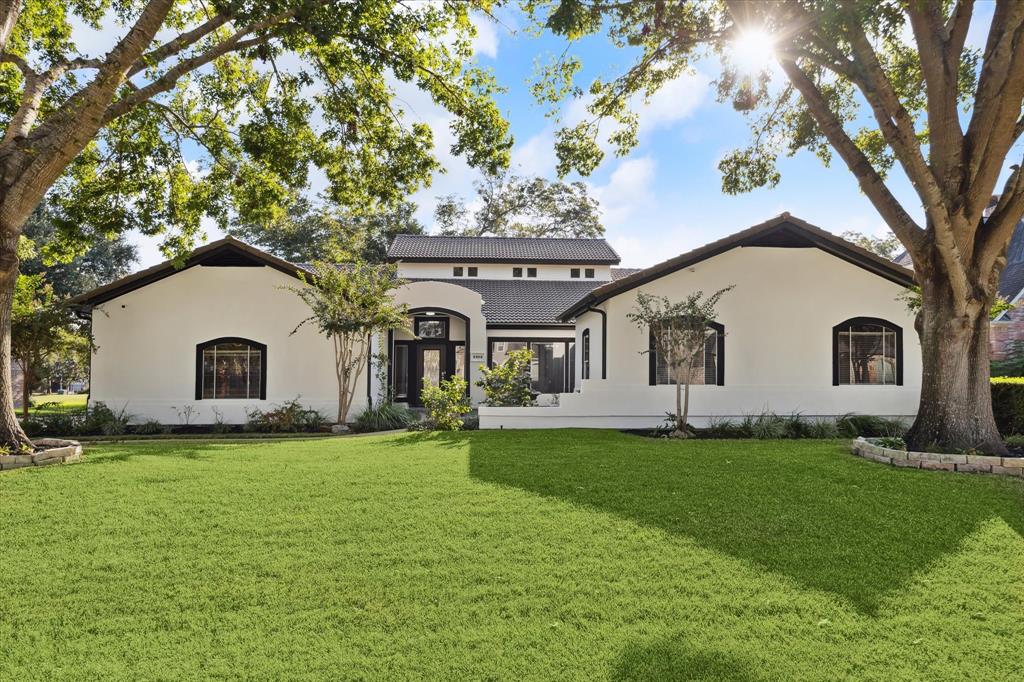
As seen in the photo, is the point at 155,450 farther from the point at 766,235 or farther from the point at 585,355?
the point at 766,235

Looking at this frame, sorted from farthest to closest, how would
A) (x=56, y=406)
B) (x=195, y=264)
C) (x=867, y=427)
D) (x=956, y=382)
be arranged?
(x=56, y=406), (x=195, y=264), (x=867, y=427), (x=956, y=382)

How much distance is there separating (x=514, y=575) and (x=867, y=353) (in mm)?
12708

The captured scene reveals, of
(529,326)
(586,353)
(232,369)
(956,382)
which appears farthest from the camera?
(529,326)

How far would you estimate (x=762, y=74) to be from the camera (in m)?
12.4

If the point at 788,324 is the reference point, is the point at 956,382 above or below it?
below

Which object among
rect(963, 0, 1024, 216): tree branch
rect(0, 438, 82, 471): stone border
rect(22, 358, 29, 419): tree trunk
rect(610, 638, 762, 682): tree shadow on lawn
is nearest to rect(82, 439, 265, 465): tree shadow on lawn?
rect(0, 438, 82, 471): stone border

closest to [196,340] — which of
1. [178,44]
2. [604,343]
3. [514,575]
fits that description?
[178,44]

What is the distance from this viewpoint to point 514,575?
13.6ft

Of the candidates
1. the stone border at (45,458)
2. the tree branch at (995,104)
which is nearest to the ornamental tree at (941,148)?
the tree branch at (995,104)

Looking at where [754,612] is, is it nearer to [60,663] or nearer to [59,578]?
[60,663]

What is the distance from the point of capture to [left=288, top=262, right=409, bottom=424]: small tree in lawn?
13219mm

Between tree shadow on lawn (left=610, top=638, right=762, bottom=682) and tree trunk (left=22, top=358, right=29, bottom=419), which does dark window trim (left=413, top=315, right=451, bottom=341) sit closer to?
tree trunk (left=22, top=358, right=29, bottom=419)

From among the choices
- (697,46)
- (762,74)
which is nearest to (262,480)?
(697,46)

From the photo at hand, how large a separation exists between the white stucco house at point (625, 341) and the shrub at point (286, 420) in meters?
0.42
